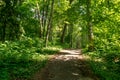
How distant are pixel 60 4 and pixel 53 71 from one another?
1101 inches

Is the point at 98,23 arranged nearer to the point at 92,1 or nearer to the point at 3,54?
the point at 92,1

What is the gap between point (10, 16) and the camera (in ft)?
85.6

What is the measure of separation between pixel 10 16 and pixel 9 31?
1.79m

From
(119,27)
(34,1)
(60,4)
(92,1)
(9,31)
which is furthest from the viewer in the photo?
(60,4)

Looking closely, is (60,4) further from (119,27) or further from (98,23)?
(119,27)

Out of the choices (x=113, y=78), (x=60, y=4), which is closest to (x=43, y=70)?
(x=113, y=78)

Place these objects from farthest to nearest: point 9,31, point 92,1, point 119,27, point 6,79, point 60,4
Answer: point 60,4
point 92,1
point 9,31
point 119,27
point 6,79

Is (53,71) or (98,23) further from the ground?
(98,23)

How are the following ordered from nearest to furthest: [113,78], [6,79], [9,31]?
[6,79] < [113,78] < [9,31]

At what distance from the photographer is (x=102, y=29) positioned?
2811 cm

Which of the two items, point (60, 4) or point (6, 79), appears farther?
point (60, 4)

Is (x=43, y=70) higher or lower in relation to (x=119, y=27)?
lower

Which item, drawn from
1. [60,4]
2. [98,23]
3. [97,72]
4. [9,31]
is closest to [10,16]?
[9,31]

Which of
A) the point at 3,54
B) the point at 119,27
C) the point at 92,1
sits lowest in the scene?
the point at 3,54
